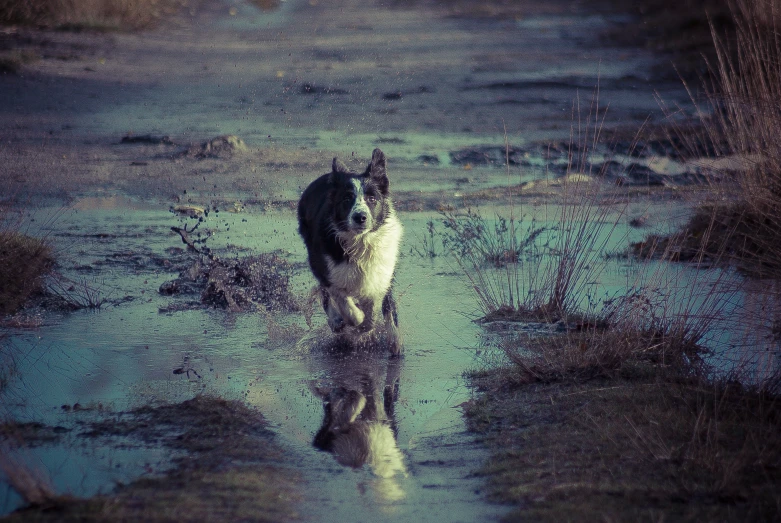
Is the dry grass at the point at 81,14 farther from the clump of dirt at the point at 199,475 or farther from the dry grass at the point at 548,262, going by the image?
the clump of dirt at the point at 199,475

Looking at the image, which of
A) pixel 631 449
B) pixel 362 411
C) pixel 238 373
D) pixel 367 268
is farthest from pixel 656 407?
pixel 367 268

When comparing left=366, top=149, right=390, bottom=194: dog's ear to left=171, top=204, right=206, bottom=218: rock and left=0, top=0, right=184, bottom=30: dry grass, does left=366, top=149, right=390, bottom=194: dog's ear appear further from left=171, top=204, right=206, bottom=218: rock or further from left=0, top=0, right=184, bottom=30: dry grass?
left=0, top=0, right=184, bottom=30: dry grass

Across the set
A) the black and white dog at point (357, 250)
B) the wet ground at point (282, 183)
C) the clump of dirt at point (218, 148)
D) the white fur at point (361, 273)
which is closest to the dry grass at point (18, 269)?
the wet ground at point (282, 183)

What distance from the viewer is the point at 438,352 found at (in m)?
6.88

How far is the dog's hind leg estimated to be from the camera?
690cm

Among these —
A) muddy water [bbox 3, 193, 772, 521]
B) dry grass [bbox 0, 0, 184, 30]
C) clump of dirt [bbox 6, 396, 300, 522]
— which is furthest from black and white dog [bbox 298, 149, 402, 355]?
dry grass [bbox 0, 0, 184, 30]

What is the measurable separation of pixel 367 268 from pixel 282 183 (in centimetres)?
464

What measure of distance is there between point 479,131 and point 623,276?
6.37 meters

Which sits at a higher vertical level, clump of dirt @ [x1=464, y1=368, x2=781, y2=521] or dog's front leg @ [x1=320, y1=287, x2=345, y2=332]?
clump of dirt @ [x1=464, y1=368, x2=781, y2=521]

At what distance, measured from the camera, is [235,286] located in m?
8.05

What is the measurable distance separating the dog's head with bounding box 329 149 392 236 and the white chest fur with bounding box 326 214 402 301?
0.12 metres

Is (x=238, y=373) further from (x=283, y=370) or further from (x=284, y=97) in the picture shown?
(x=284, y=97)

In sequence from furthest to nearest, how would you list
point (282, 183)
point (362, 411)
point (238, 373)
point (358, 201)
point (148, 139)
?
point (148, 139)
point (282, 183)
point (358, 201)
point (238, 373)
point (362, 411)

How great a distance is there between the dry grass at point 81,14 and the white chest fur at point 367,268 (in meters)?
14.2
